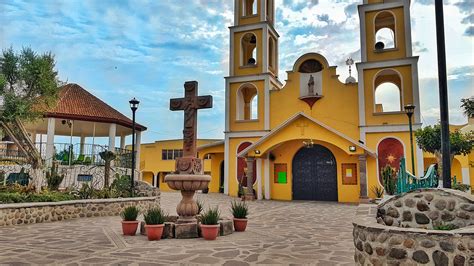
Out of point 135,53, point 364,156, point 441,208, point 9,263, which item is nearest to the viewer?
point 441,208

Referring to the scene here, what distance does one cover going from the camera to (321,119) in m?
20.7

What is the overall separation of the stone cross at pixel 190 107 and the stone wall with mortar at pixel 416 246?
512cm

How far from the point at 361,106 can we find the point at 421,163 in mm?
4123

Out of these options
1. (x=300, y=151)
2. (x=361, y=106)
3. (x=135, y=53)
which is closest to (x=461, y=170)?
(x=361, y=106)

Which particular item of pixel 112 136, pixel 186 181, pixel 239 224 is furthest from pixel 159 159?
pixel 186 181

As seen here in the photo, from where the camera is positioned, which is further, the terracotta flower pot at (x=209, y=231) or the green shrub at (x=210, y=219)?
the green shrub at (x=210, y=219)

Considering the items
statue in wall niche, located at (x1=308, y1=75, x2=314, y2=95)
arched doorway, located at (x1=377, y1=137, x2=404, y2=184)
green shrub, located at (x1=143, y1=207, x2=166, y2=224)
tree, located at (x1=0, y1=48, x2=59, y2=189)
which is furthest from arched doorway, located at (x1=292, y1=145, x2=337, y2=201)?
green shrub, located at (x1=143, y1=207, x2=166, y2=224)

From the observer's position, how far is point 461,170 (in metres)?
23.2

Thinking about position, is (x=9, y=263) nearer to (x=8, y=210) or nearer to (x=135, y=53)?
(x=8, y=210)

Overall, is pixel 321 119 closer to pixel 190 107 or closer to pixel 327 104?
pixel 327 104

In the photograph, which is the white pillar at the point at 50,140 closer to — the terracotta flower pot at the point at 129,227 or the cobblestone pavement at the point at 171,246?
the cobblestone pavement at the point at 171,246

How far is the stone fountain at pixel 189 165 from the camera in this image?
27.0 feet

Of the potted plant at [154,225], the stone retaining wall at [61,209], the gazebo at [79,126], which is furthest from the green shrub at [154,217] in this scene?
the gazebo at [79,126]

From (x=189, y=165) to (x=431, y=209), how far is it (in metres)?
5.10
